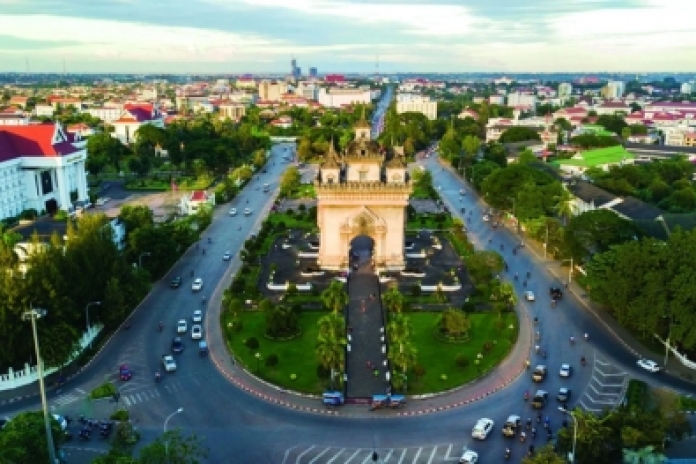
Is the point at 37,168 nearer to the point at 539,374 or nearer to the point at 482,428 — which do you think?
the point at 539,374

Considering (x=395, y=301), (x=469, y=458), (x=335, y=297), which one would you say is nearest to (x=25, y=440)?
(x=469, y=458)

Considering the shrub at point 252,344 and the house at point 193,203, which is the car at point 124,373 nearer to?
the shrub at point 252,344

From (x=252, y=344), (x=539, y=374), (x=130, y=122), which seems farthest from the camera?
(x=130, y=122)

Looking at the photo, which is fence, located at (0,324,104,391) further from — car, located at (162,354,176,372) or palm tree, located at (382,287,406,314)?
palm tree, located at (382,287,406,314)

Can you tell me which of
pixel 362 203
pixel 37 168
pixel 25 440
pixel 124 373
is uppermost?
pixel 362 203

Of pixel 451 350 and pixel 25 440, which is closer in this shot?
pixel 25 440

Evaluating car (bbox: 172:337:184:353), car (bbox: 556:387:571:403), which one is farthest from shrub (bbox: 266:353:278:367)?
car (bbox: 556:387:571:403)

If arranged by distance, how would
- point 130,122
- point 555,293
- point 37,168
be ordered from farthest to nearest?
point 130,122, point 37,168, point 555,293

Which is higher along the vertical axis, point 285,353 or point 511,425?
point 511,425
